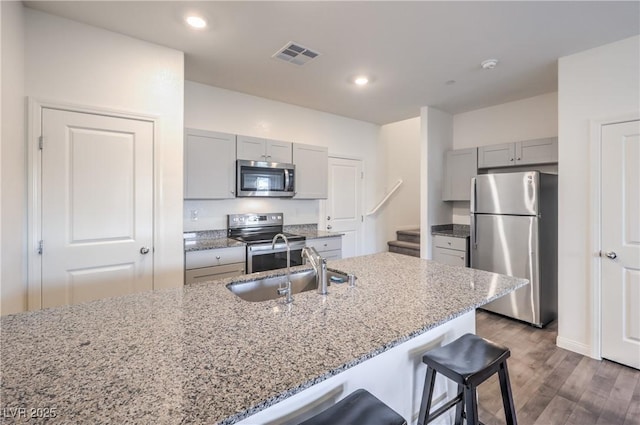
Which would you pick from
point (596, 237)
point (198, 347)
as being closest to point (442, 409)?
point (198, 347)

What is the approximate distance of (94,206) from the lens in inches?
89.7

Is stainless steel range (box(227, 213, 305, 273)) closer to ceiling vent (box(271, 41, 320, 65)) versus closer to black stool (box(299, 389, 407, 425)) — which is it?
ceiling vent (box(271, 41, 320, 65))

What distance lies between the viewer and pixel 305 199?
4.16 metres

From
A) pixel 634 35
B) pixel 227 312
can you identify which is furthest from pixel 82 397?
pixel 634 35

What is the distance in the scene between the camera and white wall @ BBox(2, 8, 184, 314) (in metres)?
1.95

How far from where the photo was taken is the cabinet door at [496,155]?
12.2 ft

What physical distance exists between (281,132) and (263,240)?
1615 millimetres

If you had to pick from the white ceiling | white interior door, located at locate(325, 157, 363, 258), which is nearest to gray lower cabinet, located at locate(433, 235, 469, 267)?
white interior door, located at locate(325, 157, 363, 258)

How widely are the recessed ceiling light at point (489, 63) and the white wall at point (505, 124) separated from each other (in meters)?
1.35

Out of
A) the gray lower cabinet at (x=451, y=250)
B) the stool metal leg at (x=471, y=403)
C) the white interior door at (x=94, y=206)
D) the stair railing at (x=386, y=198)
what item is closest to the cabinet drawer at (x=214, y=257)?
the white interior door at (x=94, y=206)

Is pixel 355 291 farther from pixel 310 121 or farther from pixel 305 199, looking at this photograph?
pixel 310 121

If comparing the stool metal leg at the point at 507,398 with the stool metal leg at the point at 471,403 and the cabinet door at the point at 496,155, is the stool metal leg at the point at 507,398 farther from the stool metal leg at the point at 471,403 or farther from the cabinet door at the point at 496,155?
the cabinet door at the point at 496,155

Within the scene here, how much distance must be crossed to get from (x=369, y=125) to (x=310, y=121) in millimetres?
1224

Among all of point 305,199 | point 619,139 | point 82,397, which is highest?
point 619,139
